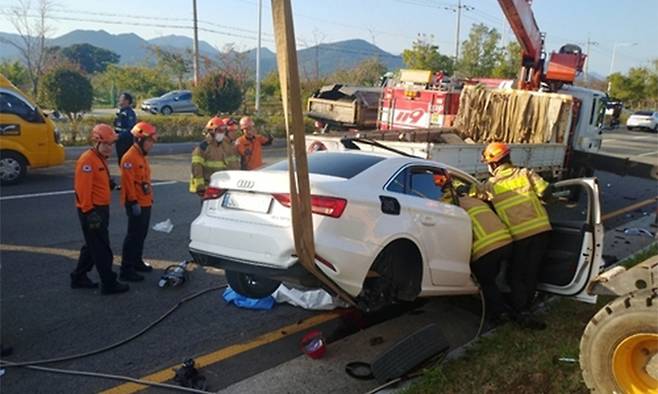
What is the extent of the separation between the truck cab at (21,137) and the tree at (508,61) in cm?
3626

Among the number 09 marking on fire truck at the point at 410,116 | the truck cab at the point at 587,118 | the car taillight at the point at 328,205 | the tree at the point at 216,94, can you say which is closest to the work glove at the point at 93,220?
the car taillight at the point at 328,205

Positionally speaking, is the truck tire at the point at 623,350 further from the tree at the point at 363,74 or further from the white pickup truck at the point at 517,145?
the tree at the point at 363,74

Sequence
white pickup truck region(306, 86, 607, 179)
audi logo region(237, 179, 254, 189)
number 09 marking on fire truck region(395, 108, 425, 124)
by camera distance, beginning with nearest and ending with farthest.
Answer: audi logo region(237, 179, 254, 189) < white pickup truck region(306, 86, 607, 179) < number 09 marking on fire truck region(395, 108, 425, 124)

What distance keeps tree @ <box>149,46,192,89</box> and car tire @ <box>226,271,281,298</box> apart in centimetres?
4048

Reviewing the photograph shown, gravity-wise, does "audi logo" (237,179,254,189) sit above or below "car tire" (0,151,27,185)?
above

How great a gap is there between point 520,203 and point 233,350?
282cm

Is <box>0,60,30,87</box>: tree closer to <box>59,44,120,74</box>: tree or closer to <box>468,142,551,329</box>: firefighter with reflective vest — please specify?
<box>468,142,551,329</box>: firefighter with reflective vest

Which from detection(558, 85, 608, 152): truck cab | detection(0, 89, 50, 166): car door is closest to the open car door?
detection(558, 85, 608, 152): truck cab

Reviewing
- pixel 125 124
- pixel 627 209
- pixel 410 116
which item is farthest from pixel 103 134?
pixel 627 209

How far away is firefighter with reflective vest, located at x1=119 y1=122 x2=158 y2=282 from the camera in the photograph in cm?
593

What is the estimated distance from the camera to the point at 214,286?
586 centimetres

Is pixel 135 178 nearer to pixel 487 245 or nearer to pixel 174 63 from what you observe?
pixel 487 245

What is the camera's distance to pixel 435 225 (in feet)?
15.1

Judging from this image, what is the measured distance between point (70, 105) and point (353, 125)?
8.84m
